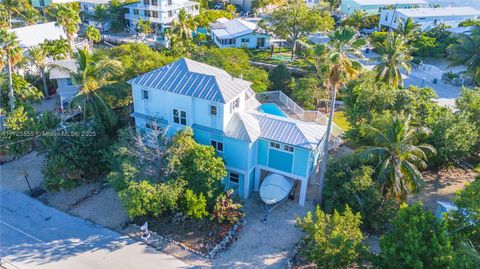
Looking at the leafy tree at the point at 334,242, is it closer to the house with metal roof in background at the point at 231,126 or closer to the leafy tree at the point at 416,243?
the leafy tree at the point at 416,243

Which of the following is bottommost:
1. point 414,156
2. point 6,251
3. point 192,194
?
point 6,251

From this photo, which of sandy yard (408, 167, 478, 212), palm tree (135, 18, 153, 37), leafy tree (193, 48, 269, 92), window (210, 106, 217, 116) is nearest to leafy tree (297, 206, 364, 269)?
window (210, 106, 217, 116)

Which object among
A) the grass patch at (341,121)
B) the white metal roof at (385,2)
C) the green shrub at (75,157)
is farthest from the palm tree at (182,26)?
the white metal roof at (385,2)

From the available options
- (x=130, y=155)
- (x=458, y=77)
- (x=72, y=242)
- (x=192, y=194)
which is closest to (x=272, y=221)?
(x=192, y=194)

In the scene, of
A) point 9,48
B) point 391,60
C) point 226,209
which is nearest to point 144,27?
point 9,48

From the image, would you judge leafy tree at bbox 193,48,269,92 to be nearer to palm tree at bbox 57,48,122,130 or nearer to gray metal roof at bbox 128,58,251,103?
gray metal roof at bbox 128,58,251,103

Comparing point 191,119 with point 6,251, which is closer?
point 6,251

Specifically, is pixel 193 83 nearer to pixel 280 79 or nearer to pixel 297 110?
pixel 297 110

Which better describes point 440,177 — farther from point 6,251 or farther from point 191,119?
point 6,251
